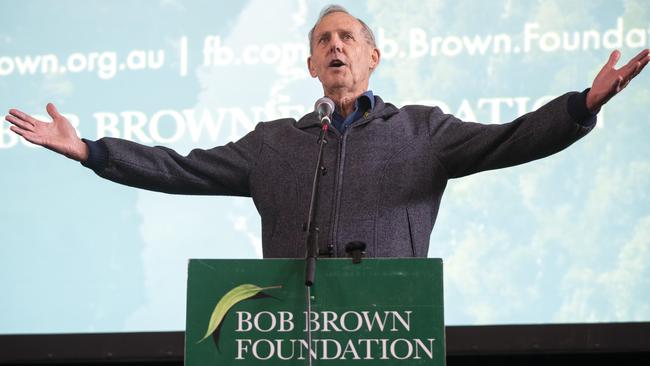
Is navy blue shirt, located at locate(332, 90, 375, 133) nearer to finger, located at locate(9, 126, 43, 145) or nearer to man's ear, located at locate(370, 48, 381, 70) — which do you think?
man's ear, located at locate(370, 48, 381, 70)

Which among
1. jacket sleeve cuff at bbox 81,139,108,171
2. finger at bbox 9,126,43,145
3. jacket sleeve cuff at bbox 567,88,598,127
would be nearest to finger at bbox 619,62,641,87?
jacket sleeve cuff at bbox 567,88,598,127

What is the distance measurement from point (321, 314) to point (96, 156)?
2.79 feet

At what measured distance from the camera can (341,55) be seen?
2914 millimetres

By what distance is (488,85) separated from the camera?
424 cm

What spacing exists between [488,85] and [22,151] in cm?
186

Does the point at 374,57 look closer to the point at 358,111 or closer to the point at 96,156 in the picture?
the point at 358,111

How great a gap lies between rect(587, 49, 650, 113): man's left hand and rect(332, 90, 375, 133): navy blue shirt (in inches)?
25.6

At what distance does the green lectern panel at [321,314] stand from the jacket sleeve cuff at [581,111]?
553mm

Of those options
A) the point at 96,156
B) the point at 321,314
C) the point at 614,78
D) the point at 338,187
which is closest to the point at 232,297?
the point at 321,314

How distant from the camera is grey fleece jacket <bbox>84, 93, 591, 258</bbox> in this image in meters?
2.63

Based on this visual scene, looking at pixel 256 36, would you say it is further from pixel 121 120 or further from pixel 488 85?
pixel 488 85

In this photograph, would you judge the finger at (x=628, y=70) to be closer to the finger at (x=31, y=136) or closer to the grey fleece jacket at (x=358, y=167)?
the grey fleece jacket at (x=358, y=167)

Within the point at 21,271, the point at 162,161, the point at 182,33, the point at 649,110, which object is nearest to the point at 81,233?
the point at 21,271

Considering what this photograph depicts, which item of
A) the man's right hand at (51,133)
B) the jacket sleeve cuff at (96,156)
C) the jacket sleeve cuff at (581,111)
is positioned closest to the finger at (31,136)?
the man's right hand at (51,133)
